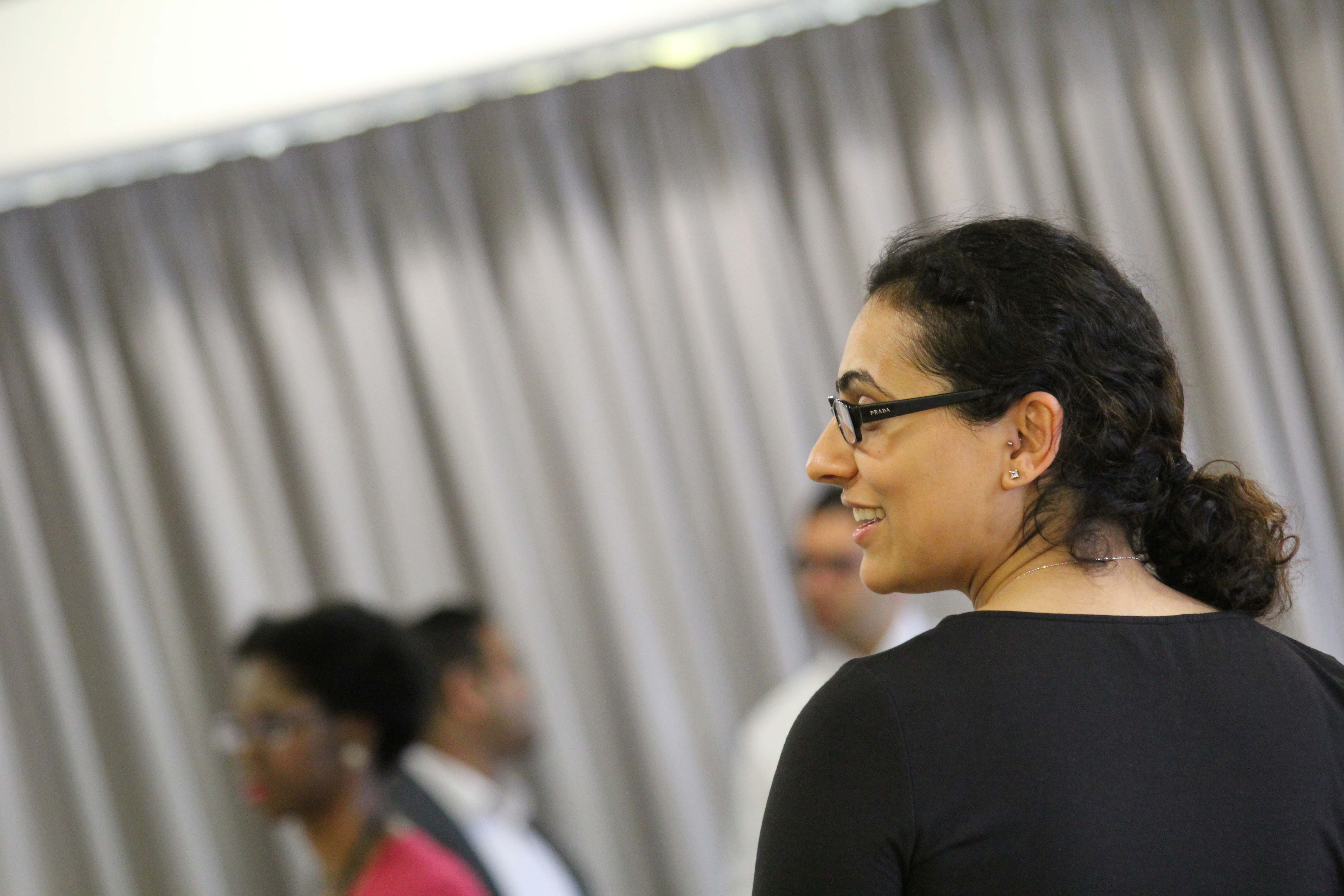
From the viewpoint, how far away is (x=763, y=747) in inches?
105

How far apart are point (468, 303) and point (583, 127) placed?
1.90 feet

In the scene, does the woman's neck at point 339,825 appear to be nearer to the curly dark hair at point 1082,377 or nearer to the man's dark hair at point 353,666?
the man's dark hair at point 353,666

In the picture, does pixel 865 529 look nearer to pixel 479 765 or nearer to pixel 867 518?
pixel 867 518

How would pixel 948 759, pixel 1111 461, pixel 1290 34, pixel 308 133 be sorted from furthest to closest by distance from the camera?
pixel 308 133 < pixel 1290 34 < pixel 1111 461 < pixel 948 759

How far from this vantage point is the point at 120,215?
11.4 ft

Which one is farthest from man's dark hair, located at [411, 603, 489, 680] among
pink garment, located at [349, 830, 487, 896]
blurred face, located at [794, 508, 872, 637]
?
pink garment, located at [349, 830, 487, 896]

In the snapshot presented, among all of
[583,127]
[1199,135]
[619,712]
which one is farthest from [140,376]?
[1199,135]

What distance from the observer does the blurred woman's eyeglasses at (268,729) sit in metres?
2.22

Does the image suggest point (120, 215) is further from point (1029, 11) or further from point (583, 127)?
point (1029, 11)

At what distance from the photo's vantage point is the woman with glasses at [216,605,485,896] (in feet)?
6.61

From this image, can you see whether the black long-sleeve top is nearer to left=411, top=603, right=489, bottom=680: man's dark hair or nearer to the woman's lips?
the woman's lips

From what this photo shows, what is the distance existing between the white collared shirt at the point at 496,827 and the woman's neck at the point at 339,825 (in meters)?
0.24

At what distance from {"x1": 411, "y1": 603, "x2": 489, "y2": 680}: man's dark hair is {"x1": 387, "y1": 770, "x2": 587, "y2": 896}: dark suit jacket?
0.47 metres

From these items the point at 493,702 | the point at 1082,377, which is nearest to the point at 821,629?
the point at 493,702
